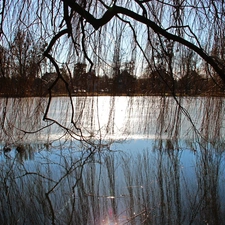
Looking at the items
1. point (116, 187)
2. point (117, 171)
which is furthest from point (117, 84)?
point (116, 187)

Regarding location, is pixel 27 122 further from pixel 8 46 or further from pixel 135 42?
pixel 135 42

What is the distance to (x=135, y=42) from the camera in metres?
1.85

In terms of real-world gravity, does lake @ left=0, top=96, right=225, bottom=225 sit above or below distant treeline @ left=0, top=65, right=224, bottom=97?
below

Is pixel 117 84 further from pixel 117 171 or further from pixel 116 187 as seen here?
pixel 116 187

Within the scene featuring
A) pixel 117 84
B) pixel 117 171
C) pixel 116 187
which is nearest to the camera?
pixel 116 187

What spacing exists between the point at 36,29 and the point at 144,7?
62cm

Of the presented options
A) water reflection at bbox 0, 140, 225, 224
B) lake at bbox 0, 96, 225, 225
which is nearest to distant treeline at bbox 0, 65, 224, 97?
lake at bbox 0, 96, 225, 225

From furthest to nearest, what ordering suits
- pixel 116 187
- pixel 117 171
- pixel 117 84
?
pixel 117 84 < pixel 117 171 < pixel 116 187

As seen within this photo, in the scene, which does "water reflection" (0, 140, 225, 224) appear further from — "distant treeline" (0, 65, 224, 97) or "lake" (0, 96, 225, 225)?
"distant treeline" (0, 65, 224, 97)

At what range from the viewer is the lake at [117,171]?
3.49 ft

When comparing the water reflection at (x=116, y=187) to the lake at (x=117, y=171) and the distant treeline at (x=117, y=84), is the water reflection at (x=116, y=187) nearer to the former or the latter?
the lake at (x=117, y=171)

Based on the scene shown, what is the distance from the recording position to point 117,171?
1.54m

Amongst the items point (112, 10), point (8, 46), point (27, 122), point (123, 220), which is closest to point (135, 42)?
point (112, 10)

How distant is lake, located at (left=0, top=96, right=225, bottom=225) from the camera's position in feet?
3.49
